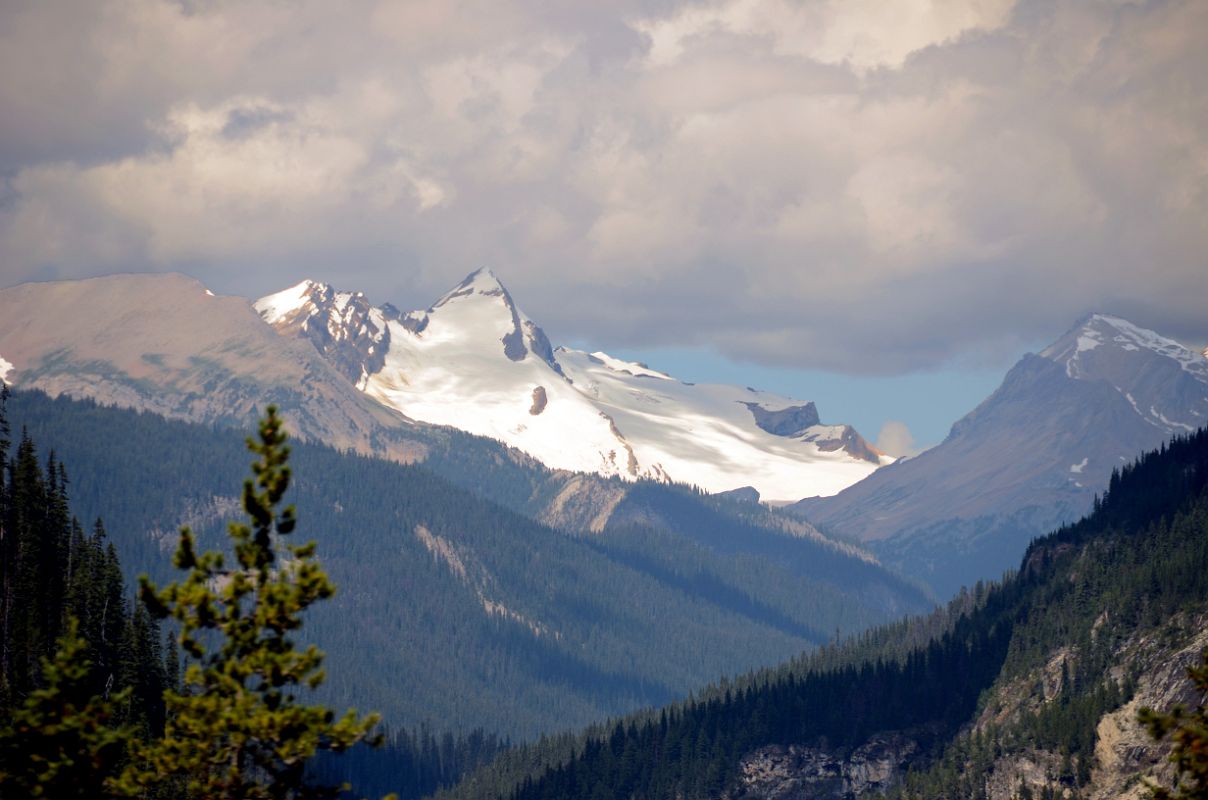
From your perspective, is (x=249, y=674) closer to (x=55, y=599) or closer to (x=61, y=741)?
(x=61, y=741)

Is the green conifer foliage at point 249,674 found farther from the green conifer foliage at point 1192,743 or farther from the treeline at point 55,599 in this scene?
the treeline at point 55,599

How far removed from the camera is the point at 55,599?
149 m

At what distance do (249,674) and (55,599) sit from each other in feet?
336

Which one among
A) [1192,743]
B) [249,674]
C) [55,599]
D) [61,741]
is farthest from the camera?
[55,599]

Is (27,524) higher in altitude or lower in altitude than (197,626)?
higher

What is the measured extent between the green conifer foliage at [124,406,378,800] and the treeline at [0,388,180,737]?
85.8m

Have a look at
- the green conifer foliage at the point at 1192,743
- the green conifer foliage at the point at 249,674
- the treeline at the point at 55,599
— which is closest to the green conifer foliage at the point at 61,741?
the green conifer foliage at the point at 249,674

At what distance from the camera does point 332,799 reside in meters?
53.0

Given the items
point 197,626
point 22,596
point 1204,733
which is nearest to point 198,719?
point 197,626

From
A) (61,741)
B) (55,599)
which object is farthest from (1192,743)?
(55,599)

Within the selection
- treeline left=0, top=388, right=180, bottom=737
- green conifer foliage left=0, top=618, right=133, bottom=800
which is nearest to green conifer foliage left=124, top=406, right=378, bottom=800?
green conifer foliage left=0, top=618, right=133, bottom=800

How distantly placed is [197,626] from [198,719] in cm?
267

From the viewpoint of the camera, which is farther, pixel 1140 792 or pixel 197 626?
pixel 1140 792

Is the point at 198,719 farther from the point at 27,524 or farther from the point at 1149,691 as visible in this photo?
the point at 1149,691
